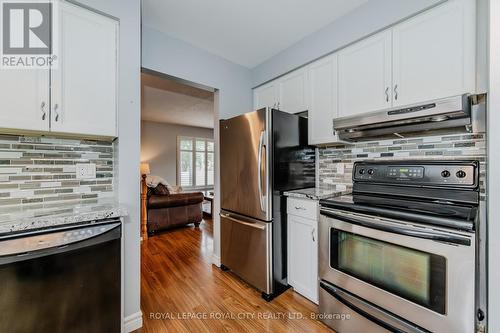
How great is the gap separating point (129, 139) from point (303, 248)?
170cm

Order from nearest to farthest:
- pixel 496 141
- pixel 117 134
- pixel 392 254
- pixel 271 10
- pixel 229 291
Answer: pixel 496 141 → pixel 392 254 → pixel 117 134 → pixel 271 10 → pixel 229 291

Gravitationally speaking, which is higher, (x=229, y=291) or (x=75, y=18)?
(x=75, y=18)

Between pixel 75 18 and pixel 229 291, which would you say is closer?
pixel 75 18

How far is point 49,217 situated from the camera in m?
1.18

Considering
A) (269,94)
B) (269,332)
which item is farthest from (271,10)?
(269,332)

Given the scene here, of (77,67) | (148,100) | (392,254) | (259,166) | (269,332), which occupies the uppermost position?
(148,100)

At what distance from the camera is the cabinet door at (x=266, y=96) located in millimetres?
2721

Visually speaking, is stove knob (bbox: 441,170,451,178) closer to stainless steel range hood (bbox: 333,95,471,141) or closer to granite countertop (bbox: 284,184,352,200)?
stainless steel range hood (bbox: 333,95,471,141)

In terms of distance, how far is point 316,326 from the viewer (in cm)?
167

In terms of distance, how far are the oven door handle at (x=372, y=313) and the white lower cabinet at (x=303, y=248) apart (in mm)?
251

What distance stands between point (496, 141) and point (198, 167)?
286 inches

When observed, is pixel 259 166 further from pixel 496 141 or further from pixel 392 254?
pixel 496 141

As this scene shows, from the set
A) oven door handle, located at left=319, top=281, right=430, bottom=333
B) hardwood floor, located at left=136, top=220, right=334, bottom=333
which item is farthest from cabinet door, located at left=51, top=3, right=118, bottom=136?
oven door handle, located at left=319, top=281, right=430, bottom=333

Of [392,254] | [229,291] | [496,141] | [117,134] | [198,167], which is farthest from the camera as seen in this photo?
[198,167]
